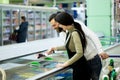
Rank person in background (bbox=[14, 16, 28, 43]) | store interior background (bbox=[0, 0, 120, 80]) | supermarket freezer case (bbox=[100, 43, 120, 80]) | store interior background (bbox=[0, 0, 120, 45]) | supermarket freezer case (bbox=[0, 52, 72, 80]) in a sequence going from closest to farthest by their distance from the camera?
supermarket freezer case (bbox=[0, 52, 72, 80]) < supermarket freezer case (bbox=[100, 43, 120, 80]) < store interior background (bbox=[0, 0, 120, 80]) < store interior background (bbox=[0, 0, 120, 45]) < person in background (bbox=[14, 16, 28, 43])

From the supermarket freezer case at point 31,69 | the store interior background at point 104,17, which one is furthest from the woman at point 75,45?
the store interior background at point 104,17

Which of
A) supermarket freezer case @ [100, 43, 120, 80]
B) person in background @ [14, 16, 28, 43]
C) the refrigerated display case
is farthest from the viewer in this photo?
the refrigerated display case

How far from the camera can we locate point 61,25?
2.38m

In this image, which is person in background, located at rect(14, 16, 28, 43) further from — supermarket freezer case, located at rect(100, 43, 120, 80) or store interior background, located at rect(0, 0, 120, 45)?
supermarket freezer case, located at rect(100, 43, 120, 80)

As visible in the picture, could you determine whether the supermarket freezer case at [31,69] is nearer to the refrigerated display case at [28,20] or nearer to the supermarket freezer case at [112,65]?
the supermarket freezer case at [112,65]

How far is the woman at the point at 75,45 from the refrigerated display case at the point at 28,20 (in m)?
6.29

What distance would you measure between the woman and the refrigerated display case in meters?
6.29

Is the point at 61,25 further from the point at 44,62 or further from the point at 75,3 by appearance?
the point at 75,3

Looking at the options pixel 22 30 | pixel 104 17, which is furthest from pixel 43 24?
pixel 104 17

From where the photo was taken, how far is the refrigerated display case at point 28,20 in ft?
28.8

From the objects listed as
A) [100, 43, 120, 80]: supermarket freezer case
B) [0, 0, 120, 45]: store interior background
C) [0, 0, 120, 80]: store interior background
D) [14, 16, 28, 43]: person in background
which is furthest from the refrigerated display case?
[100, 43, 120, 80]: supermarket freezer case

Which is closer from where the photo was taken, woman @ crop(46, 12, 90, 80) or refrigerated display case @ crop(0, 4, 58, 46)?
woman @ crop(46, 12, 90, 80)

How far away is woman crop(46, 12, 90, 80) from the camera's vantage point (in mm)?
2320

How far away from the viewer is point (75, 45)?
233 centimetres
